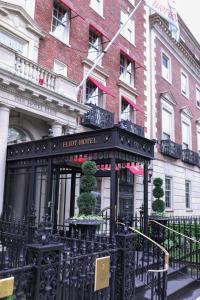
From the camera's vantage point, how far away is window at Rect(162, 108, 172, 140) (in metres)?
21.3

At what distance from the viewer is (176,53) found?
79.8ft

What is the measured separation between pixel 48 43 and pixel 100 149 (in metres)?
7.69

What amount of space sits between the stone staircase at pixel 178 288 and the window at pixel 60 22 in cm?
1091

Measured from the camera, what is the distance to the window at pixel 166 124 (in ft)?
70.0

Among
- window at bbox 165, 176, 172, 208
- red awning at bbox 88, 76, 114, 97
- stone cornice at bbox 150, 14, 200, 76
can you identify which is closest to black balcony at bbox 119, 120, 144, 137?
red awning at bbox 88, 76, 114, 97

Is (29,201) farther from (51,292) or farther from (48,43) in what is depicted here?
(48,43)

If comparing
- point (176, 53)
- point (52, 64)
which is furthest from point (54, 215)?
point (176, 53)

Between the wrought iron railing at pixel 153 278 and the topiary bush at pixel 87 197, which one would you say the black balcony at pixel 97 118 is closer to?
the topiary bush at pixel 87 197

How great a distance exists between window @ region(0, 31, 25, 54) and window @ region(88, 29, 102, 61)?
14.5 ft

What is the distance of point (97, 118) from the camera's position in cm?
1473

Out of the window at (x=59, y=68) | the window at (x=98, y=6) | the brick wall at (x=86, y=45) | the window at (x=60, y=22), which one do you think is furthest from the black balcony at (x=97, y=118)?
the window at (x=98, y=6)

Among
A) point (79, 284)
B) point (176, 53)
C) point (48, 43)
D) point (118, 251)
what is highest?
point (176, 53)

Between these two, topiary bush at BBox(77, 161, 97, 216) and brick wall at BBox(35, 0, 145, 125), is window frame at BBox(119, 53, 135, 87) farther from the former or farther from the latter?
topiary bush at BBox(77, 161, 97, 216)

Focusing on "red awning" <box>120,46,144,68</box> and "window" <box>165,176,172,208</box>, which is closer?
"red awning" <box>120,46,144,68</box>
